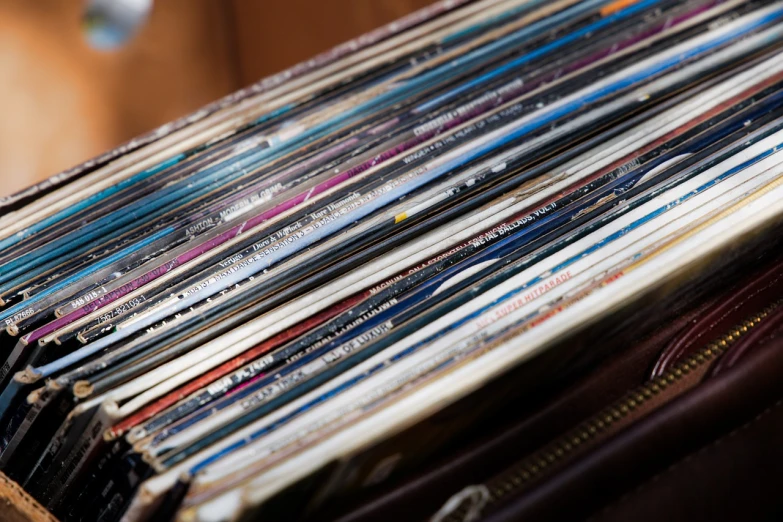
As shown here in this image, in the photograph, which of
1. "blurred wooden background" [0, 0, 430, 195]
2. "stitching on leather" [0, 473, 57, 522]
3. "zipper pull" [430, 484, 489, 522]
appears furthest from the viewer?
"blurred wooden background" [0, 0, 430, 195]

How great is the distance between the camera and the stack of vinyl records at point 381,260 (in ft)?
1.83

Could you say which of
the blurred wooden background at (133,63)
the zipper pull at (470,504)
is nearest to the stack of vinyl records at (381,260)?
the zipper pull at (470,504)

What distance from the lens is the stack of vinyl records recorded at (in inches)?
22.0

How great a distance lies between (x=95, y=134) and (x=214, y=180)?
69 centimetres

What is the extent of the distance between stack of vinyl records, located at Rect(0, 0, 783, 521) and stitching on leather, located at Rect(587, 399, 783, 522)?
0.01 meters

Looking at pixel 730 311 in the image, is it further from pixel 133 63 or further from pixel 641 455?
pixel 133 63

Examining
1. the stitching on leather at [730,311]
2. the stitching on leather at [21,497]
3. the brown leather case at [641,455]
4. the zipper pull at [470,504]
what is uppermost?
the stitching on leather at [730,311]

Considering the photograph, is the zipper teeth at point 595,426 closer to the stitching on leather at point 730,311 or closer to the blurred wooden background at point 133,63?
the stitching on leather at point 730,311

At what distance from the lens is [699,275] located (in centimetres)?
65

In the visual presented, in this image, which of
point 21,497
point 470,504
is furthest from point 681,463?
point 21,497

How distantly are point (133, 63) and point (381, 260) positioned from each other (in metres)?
0.89

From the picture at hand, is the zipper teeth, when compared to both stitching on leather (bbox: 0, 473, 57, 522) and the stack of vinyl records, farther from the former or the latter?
stitching on leather (bbox: 0, 473, 57, 522)

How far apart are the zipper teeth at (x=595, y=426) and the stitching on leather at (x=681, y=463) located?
0.05m

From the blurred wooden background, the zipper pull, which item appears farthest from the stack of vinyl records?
the blurred wooden background
